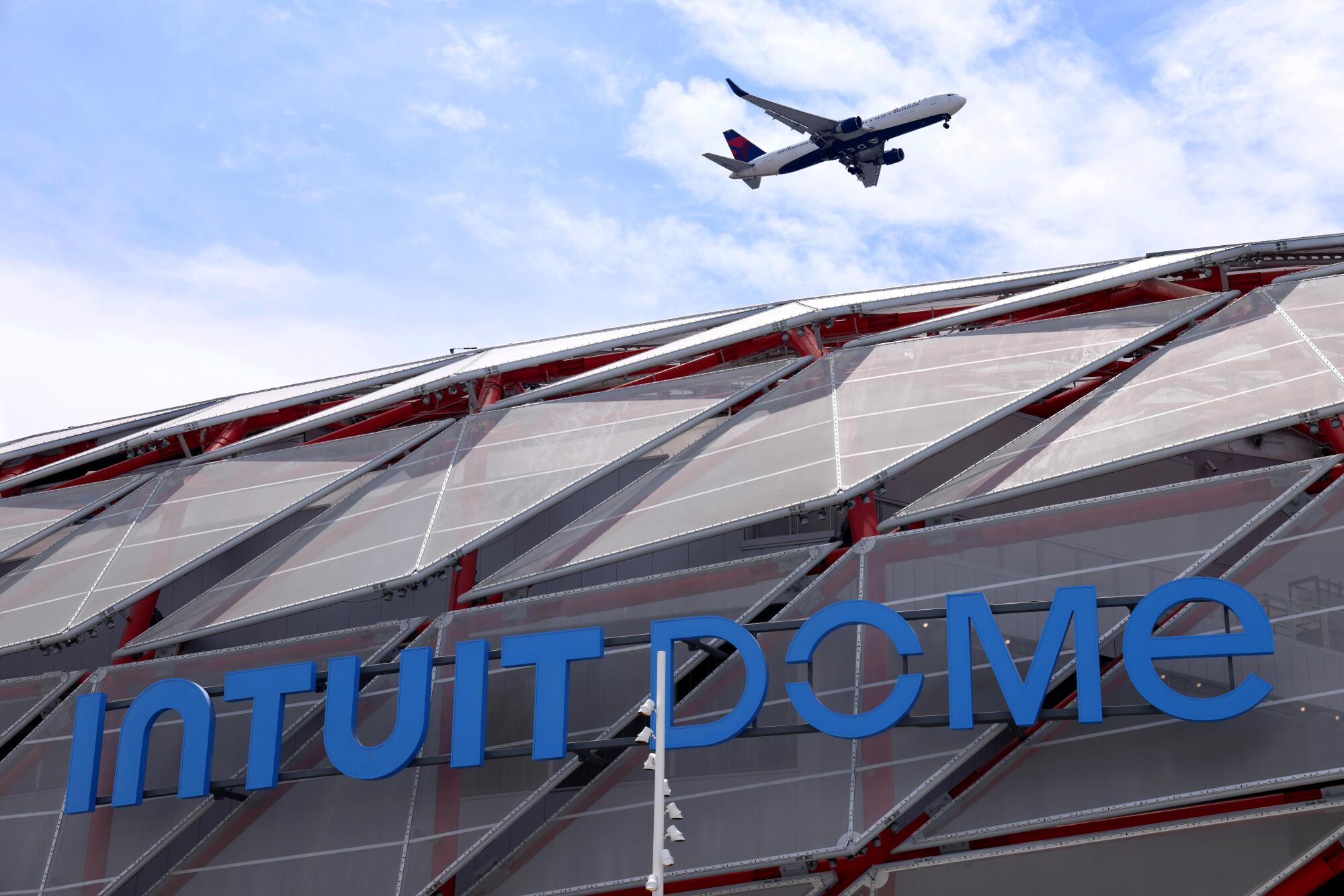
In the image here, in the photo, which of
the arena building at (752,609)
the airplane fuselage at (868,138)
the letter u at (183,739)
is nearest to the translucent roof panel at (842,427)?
the arena building at (752,609)

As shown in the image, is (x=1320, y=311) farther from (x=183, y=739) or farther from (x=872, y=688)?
(x=183, y=739)

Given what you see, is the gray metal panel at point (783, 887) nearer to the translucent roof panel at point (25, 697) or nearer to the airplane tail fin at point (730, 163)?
the translucent roof panel at point (25, 697)

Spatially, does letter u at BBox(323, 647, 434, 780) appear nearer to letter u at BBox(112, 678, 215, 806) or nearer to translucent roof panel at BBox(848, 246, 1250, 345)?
letter u at BBox(112, 678, 215, 806)

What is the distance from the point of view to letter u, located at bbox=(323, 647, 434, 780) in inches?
823

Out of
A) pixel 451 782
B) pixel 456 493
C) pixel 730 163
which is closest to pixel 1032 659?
pixel 451 782

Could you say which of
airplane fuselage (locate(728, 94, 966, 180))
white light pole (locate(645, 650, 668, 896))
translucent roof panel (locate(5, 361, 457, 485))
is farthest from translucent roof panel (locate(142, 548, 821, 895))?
airplane fuselage (locate(728, 94, 966, 180))

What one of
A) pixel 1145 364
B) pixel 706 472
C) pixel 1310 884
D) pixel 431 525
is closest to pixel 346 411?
pixel 431 525

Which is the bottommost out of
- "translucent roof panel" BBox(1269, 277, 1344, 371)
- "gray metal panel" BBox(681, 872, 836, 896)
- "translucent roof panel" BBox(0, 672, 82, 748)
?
"gray metal panel" BBox(681, 872, 836, 896)

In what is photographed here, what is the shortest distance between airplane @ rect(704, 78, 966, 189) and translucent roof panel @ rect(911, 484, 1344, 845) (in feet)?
149

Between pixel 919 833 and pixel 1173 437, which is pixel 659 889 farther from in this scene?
pixel 1173 437

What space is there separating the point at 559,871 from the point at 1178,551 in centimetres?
1014

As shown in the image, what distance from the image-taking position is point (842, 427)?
80.2ft

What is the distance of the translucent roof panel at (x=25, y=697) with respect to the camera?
1013 inches

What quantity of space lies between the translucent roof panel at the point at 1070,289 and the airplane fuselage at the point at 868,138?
3541 centimetres
